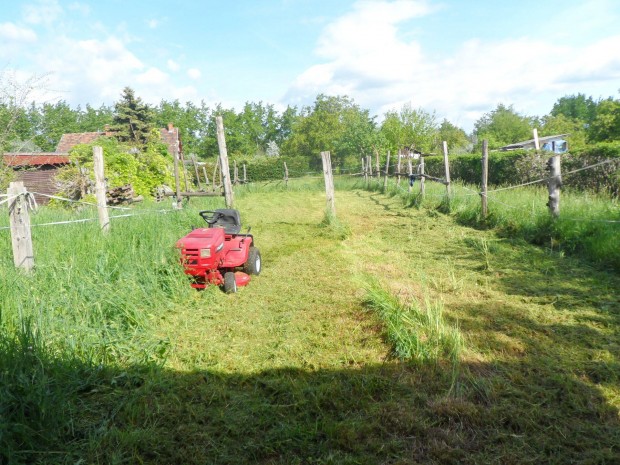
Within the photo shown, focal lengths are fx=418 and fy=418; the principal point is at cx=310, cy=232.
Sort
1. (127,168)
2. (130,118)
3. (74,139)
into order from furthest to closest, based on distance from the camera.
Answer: (74,139), (130,118), (127,168)

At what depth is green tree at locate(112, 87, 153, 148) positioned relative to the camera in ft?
95.8

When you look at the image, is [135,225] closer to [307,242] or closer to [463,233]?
[307,242]

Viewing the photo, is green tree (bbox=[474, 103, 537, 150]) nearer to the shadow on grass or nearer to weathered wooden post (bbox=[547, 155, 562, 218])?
weathered wooden post (bbox=[547, 155, 562, 218])

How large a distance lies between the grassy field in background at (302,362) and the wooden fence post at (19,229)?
142mm

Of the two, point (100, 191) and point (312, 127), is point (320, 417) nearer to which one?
point (100, 191)

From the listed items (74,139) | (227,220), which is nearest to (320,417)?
(227,220)

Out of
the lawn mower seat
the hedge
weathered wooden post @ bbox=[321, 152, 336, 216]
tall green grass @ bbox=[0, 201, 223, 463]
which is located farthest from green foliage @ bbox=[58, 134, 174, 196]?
the hedge

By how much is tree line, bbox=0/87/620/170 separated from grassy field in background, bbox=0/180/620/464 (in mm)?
6313

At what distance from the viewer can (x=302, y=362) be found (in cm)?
352

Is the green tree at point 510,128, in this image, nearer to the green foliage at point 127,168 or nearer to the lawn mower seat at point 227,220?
the green foliage at point 127,168

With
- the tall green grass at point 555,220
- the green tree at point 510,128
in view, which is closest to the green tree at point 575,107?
the green tree at point 510,128

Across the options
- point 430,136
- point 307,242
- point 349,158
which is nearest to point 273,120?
point 349,158

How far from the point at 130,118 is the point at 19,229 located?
27.5m

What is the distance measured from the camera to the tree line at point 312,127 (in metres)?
27.2
